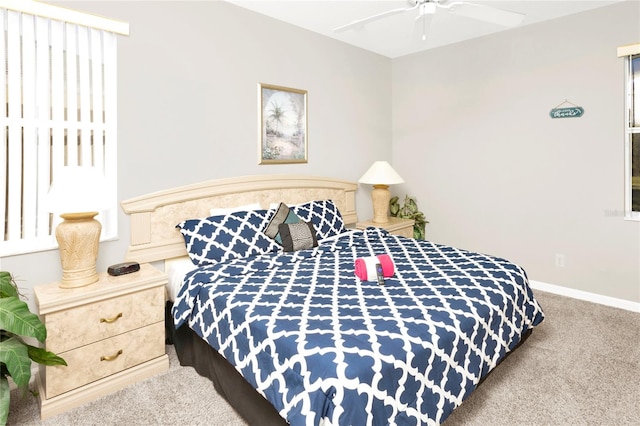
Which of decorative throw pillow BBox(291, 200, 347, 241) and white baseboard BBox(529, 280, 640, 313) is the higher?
decorative throw pillow BBox(291, 200, 347, 241)

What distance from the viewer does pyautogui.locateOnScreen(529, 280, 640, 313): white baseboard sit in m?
3.34

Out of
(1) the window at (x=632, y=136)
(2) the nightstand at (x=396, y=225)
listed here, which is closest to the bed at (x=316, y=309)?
(2) the nightstand at (x=396, y=225)

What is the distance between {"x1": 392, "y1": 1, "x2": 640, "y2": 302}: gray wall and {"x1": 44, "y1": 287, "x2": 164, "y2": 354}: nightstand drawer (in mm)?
3379

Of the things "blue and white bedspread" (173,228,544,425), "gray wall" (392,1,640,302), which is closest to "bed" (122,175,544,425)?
"blue and white bedspread" (173,228,544,425)

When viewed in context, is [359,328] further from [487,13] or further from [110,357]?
[487,13]

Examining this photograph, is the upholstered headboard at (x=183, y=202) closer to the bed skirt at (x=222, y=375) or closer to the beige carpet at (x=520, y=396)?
the bed skirt at (x=222, y=375)

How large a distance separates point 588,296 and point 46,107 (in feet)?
15.1

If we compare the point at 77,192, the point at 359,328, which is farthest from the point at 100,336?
the point at 359,328

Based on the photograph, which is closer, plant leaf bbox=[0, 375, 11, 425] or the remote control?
plant leaf bbox=[0, 375, 11, 425]

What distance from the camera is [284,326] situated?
1677 mm

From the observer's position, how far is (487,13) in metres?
2.31

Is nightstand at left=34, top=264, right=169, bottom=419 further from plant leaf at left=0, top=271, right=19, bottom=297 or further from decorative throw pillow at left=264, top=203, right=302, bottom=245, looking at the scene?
decorative throw pillow at left=264, top=203, right=302, bottom=245

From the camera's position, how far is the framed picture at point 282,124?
3.44 m

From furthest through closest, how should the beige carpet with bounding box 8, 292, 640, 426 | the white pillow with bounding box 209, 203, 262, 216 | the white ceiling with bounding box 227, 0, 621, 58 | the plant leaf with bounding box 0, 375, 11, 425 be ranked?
the white ceiling with bounding box 227, 0, 621, 58 < the white pillow with bounding box 209, 203, 262, 216 < the beige carpet with bounding box 8, 292, 640, 426 < the plant leaf with bounding box 0, 375, 11, 425
